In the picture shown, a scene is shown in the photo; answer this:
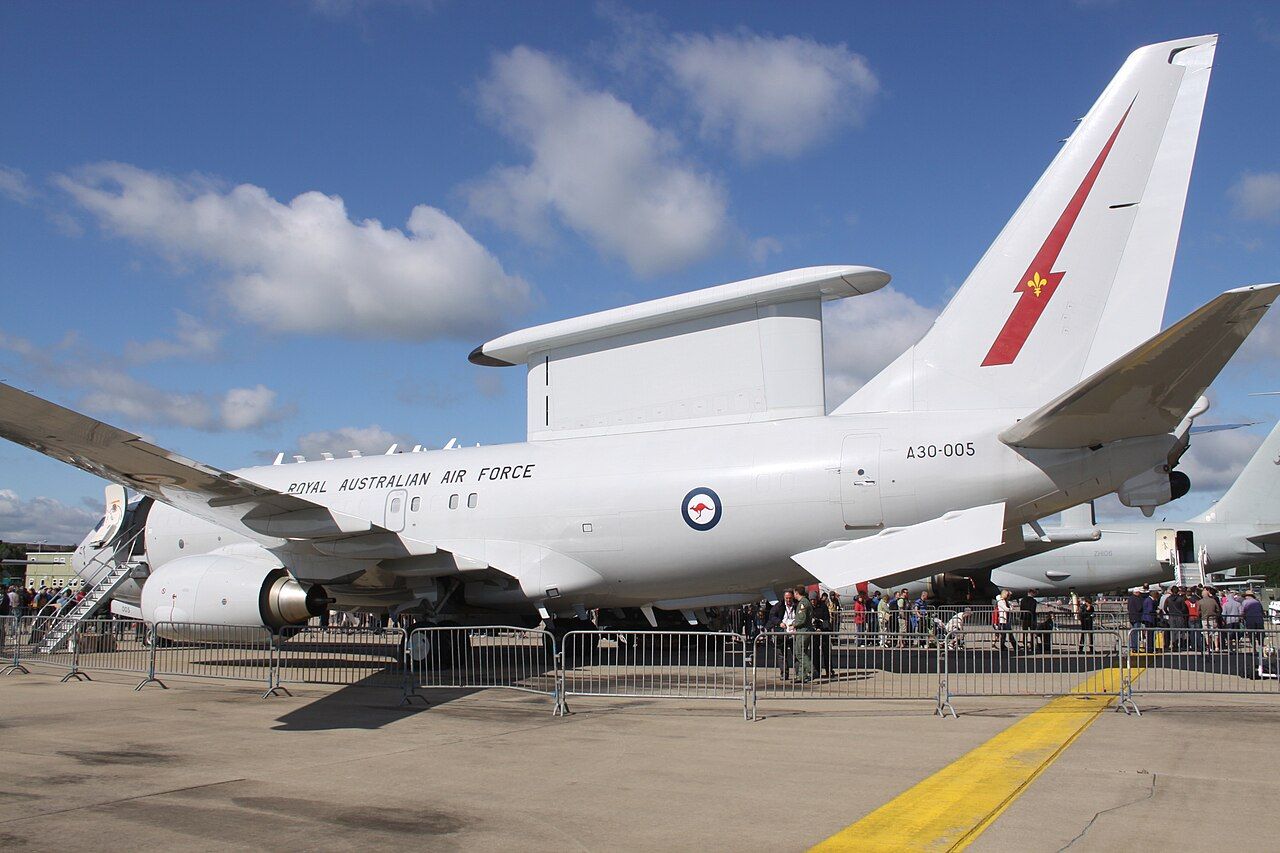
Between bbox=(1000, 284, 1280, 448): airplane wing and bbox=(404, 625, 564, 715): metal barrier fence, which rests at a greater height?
bbox=(1000, 284, 1280, 448): airplane wing

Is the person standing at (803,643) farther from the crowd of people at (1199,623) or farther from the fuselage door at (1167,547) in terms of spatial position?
the fuselage door at (1167,547)

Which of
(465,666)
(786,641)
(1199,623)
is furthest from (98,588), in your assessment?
(1199,623)

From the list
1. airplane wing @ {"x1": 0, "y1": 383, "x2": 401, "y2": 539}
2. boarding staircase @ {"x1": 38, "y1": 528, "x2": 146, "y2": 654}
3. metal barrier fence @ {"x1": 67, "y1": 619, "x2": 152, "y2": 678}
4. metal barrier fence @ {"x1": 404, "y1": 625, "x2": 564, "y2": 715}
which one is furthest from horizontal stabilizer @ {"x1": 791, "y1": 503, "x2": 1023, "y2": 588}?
boarding staircase @ {"x1": 38, "y1": 528, "x2": 146, "y2": 654}

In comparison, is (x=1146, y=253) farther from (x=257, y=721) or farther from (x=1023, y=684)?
(x=257, y=721)

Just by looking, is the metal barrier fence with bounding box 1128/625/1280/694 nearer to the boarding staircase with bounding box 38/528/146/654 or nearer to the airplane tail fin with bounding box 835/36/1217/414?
the airplane tail fin with bounding box 835/36/1217/414

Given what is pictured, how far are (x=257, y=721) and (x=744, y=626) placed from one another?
18.8 meters

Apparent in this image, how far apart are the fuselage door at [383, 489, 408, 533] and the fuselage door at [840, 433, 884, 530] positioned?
25.4ft

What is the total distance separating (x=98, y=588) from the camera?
1930 cm

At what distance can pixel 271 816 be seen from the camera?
5.78 meters

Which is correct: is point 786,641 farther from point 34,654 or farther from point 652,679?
point 34,654

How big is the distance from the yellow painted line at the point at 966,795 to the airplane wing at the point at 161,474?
9.13 meters

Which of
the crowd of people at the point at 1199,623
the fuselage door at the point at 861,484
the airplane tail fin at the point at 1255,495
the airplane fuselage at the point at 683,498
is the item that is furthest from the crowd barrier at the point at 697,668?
the airplane tail fin at the point at 1255,495

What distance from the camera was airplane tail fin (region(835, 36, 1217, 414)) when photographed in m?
11.7

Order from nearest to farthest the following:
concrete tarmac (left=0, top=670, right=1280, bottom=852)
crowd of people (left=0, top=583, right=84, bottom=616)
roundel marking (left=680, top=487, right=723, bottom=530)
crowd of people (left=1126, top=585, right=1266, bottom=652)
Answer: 1. concrete tarmac (left=0, top=670, right=1280, bottom=852)
2. roundel marking (left=680, top=487, right=723, bottom=530)
3. crowd of people (left=1126, top=585, right=1266, bottom=652)
4. crowd of people (left=0, top=583, right=84, bottom=616)
